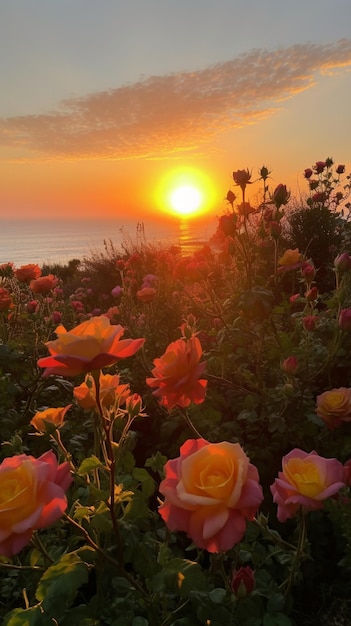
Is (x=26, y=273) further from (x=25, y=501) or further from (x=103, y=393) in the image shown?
(x=25, y=501)

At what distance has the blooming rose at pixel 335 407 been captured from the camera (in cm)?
159

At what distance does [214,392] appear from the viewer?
7.64 ft

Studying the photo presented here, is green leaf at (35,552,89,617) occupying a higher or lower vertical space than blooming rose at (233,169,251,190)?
lower

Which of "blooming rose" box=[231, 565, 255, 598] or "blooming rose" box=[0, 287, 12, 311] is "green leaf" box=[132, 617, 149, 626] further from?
"blooming rose" box=[0, 287, 12, 311]

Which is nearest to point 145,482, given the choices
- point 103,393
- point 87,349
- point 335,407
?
point 103,393

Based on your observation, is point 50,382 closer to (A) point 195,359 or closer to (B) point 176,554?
(B) point 176,554

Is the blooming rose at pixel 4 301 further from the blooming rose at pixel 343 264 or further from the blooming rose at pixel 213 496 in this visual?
the blooming rose at pixel 213 496

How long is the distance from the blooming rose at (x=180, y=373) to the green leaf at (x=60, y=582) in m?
0.39

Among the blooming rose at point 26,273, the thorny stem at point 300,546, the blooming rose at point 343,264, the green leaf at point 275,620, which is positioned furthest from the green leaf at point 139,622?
the blooming rose at point 26,273

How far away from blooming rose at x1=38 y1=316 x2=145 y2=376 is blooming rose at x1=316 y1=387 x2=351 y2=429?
36.0 inches

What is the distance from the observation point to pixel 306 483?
991 millimetres

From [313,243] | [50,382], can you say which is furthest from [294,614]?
[313,243]

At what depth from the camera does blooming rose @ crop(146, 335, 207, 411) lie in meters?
1.14

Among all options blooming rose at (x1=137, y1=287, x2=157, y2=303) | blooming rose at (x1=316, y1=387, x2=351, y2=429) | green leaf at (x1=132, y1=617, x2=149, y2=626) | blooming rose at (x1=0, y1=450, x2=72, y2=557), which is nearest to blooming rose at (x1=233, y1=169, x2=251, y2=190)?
blooming rose at (x1=316, y1=387, x2=351, y2=429)
